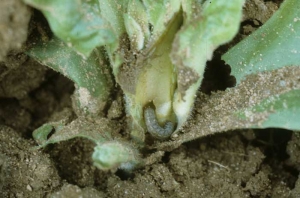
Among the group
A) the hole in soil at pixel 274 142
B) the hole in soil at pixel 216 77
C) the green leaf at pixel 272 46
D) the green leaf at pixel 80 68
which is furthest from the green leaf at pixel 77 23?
the hole in soil at pixel 274 142

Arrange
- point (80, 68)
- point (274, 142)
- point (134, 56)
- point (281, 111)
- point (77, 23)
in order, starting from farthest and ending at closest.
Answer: point (274, 142) → point (80, 68) → point (134, 56) → point (281, 111) → point (77, 23)

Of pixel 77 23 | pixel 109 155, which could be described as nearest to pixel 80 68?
pixel 77 23

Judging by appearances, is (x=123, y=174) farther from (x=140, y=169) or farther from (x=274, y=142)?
(x=274, y=142)

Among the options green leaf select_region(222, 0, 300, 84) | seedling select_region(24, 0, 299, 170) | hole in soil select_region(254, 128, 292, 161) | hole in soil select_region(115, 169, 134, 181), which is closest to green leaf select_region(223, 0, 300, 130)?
green leaf select_region(222, 0, 300, 84)

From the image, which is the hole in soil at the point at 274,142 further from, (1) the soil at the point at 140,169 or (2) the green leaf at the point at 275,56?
(2) the green leaf at the point at 275,56

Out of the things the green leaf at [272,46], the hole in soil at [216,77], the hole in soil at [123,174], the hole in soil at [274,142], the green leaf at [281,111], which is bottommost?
the hole in soil at [274,142]

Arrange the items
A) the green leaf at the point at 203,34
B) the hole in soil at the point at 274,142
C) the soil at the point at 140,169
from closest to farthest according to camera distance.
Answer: the green leaf at the point at 203,34, the soil at the point at 140,169, the hole in soil at the point at 274,142
